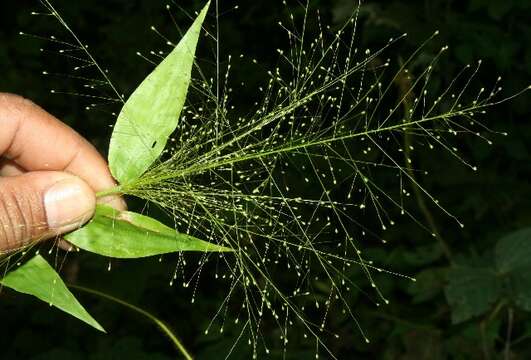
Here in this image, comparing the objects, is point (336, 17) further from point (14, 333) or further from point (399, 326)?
point (14, 333)

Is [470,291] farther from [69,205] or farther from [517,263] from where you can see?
[69,205]

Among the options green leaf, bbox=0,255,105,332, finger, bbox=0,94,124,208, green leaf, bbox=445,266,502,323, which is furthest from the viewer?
green leaf, bbox=445,266,502,323

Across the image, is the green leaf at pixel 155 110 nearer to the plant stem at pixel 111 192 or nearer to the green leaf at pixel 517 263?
the plant stem at pixel 111 192

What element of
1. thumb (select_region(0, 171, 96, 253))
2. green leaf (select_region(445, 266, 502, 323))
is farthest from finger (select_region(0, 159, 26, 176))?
green leaf (select_region(445, 266, 502, 323))

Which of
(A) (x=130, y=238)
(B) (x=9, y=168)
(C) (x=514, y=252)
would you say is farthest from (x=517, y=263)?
(B) (x=9, y=168)

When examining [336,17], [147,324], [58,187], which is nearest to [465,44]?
[336,17]

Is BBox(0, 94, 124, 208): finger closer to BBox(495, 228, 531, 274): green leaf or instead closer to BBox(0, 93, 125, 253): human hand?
BBox(0, 93, 125, 253): human hand
